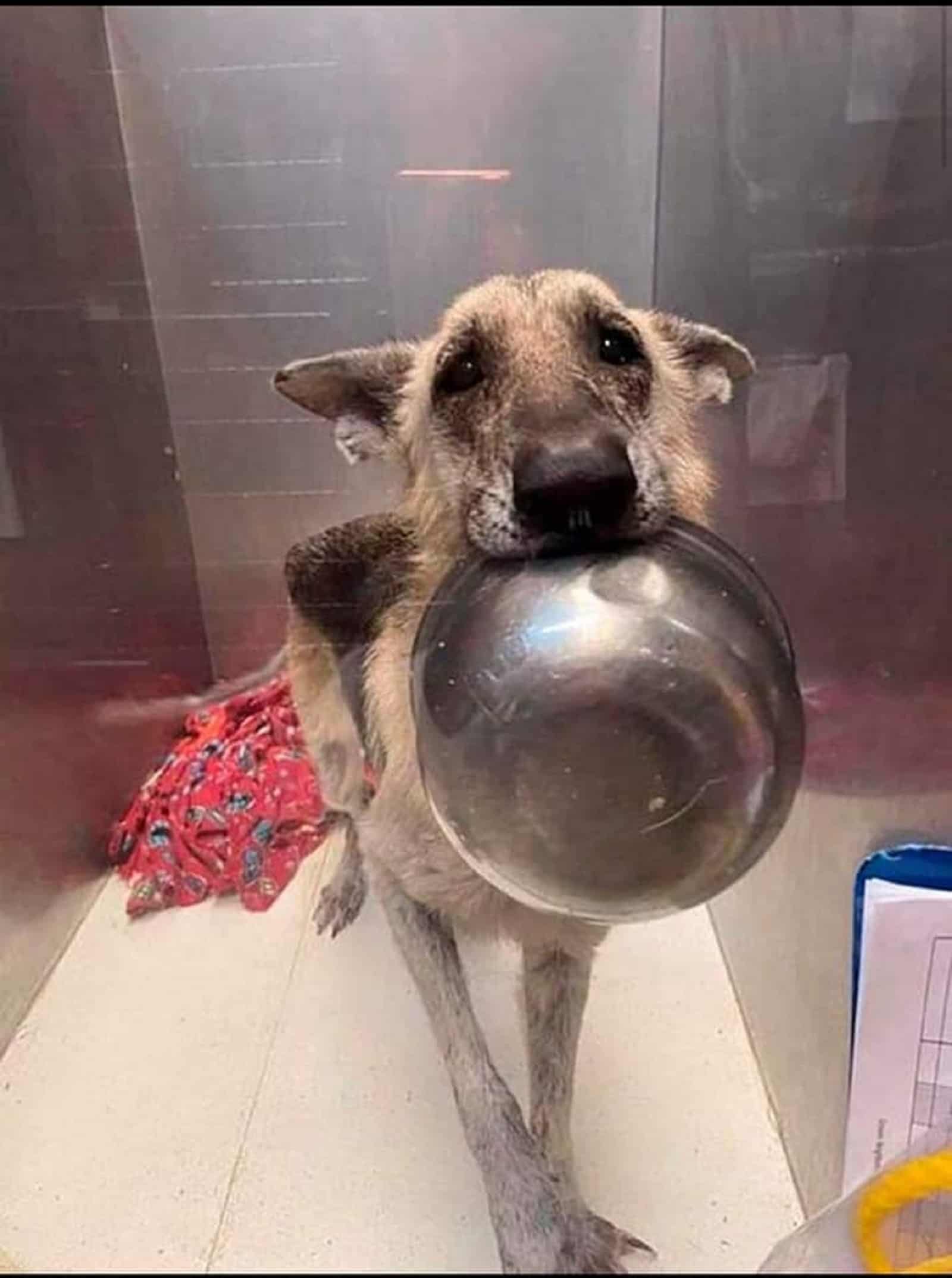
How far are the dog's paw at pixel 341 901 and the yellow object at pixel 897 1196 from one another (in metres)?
0.90

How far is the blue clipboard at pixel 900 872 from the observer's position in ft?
3.92

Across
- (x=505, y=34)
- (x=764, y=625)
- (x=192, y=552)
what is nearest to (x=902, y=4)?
(x=505, y=34)

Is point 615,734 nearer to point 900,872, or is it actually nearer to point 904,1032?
point 900,872

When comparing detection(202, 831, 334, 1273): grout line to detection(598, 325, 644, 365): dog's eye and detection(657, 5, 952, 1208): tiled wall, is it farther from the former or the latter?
detection(598, 325, 644, 365): dog's eye

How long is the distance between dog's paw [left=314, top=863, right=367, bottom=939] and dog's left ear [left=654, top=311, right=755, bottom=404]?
867mm

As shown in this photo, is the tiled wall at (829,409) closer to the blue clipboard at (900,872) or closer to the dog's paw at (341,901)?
the blue clipboard at (900,872)

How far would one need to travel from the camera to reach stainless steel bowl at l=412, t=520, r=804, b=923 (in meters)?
1.01

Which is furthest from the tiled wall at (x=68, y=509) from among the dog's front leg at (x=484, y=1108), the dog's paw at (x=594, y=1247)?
the dog's paw at (x=594, y=1247)

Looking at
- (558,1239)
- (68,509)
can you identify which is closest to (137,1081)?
(558,1239)

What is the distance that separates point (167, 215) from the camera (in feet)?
5.11

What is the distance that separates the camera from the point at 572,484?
108 cm

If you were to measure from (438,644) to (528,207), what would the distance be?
0.59 m

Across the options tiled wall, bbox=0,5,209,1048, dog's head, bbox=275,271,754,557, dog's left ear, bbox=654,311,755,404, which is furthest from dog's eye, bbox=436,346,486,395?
tiled wall, bbox=0,5,209,1048

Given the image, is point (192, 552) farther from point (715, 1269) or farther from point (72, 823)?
point (715, 1269)
